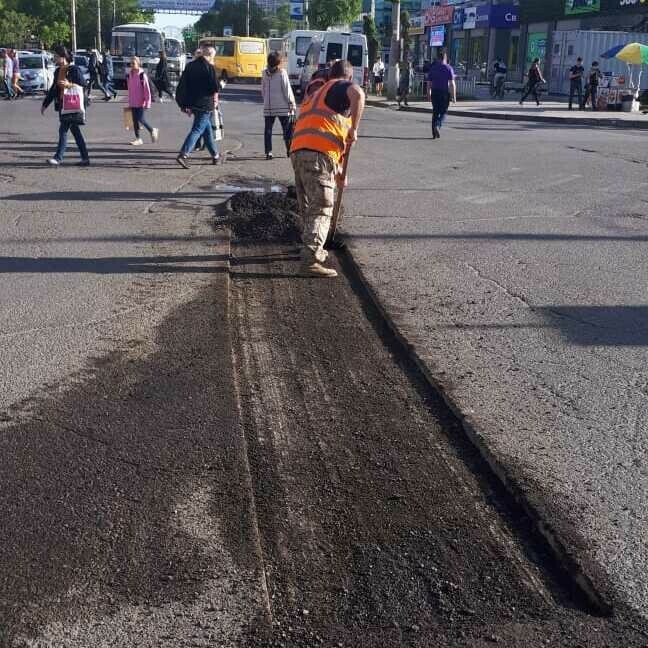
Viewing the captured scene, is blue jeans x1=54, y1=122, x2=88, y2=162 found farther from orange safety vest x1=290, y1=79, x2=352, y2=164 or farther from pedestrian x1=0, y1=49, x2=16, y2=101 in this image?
pedestrian x1=0, y1=49, x2=16, y2=101

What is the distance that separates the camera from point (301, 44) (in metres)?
38.6

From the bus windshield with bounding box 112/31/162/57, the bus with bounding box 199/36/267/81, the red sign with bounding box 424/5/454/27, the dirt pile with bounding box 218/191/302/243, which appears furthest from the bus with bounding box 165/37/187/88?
the dirt pile with bounding box 218/191/302/243

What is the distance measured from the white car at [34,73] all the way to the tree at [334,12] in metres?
35.8

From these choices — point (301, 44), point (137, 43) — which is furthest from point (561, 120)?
point (137, 43)

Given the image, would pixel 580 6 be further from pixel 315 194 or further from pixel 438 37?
pixel 315 194

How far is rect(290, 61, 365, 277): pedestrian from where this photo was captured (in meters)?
7.46

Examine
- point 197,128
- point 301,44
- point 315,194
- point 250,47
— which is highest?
point 250,47

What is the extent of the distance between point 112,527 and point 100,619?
620 millimetres

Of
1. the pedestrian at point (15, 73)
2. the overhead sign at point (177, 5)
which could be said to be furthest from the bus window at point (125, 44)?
the overhead sign at point (177, 5)

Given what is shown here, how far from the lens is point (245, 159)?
15.8 meters

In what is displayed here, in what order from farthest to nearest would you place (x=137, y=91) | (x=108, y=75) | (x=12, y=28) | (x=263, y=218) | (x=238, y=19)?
(x=238, y=19), (x=12, y=28), (x=108, y=75), (x=137, y=91), (x=263, y=218)

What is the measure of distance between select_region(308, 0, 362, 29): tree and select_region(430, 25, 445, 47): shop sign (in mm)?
10122

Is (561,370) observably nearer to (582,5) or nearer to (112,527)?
(112,527)

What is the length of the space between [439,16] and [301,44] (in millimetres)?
24539
